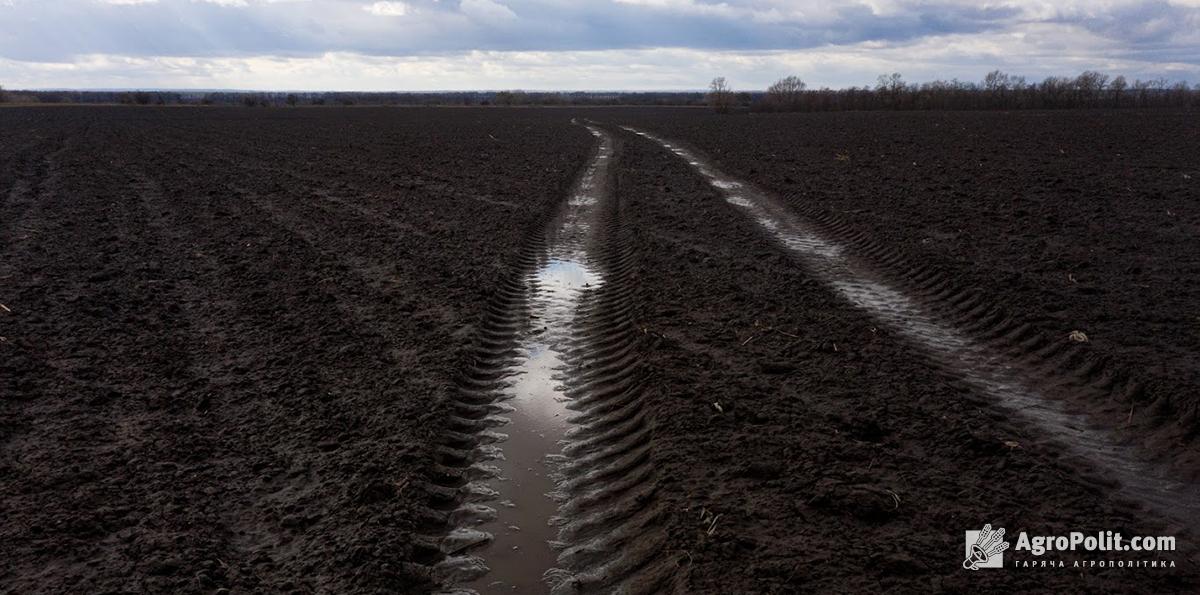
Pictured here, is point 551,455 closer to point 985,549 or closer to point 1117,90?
point 985,549

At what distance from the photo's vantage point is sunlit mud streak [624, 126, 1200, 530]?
4.39 meters

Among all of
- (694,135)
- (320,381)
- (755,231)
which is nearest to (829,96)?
(694,135)

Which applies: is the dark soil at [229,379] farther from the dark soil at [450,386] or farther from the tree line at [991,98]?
the tree line at [991,98]

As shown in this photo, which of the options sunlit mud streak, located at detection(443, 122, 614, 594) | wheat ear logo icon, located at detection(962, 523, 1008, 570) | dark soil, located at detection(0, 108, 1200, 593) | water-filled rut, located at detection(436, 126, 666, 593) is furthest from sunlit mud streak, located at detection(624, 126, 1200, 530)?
sunlit mud streak, located at detection(443, 122, 614, 594)

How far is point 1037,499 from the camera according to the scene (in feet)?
14.0

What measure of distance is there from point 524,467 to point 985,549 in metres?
2.63

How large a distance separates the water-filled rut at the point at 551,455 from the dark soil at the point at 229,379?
29 cm

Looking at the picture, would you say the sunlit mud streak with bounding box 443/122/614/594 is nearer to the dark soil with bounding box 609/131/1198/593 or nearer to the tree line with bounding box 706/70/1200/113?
the dark soil with bounding box 609/131/1198/593

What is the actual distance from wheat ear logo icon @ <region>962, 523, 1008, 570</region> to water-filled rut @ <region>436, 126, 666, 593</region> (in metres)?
1.52

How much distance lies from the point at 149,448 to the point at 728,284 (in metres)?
5.87

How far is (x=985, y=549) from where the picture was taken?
3850 mm

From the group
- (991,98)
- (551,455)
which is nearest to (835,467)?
(551,455)

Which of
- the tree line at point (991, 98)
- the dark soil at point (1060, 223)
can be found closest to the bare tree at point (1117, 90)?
the tree line at point (991, 98)

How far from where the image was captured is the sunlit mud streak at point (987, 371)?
4395 mm
